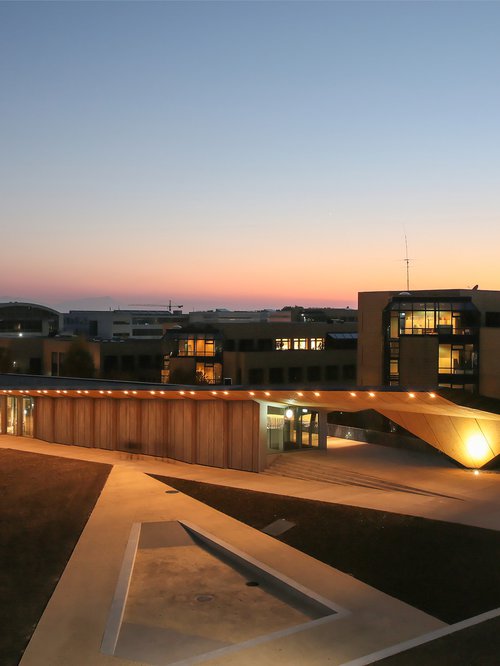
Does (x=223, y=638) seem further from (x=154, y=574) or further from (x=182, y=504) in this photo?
(x=182, y=504)

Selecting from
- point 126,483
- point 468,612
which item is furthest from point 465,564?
point 126,483

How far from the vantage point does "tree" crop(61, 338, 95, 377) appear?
200 ft

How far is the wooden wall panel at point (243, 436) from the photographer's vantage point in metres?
26.1

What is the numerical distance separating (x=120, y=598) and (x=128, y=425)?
17.9 meters

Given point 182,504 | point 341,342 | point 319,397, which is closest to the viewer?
point 182,504

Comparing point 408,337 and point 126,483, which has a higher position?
point 408,337

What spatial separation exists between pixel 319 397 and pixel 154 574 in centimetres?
938

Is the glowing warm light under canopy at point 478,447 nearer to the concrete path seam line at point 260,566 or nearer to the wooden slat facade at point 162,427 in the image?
the wooden slat facade at point 162,427

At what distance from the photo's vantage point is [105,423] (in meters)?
31.8

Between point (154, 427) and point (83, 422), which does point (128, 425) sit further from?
point (83, 422)

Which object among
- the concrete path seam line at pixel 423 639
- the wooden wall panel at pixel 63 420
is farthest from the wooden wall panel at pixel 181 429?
the concrete path seam line at pixel 423 639

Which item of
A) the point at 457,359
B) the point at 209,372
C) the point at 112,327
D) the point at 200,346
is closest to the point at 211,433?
the point at 457,359

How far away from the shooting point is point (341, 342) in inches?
2638

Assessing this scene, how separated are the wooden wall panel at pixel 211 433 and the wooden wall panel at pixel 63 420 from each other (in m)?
8.77
